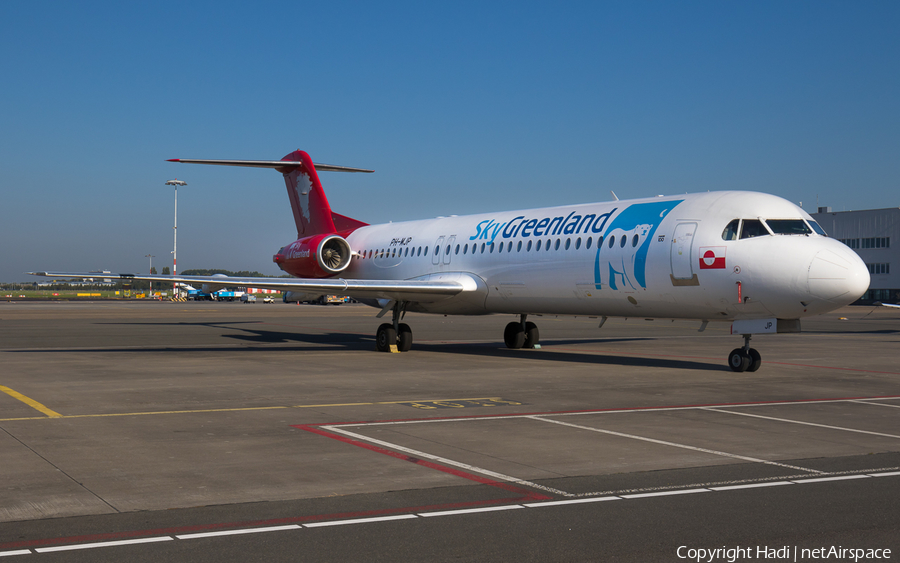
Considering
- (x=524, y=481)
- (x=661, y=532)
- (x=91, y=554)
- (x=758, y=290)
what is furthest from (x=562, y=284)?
(x=91, y=554)

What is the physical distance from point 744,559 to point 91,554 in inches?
166

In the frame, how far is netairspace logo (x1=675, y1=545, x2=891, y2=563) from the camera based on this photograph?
17.6 ft

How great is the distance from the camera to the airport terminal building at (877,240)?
8356 centimetres

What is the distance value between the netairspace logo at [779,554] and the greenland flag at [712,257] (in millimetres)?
11998

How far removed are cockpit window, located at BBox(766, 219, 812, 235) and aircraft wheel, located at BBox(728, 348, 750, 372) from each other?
9.08 ft

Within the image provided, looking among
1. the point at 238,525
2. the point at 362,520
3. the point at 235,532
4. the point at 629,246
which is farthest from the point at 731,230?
the point at 235,532

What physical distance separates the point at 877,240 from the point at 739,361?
77808 mm

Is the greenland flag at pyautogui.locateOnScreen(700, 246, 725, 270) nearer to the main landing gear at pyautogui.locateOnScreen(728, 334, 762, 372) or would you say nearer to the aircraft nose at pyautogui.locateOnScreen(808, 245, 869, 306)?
the aircraft nose at pyautogui.locateOnScreen(808, 245, 869, 306)

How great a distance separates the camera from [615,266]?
19.0 metres

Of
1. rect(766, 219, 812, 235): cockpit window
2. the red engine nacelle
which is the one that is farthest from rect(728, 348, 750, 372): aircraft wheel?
the red engine nacelle

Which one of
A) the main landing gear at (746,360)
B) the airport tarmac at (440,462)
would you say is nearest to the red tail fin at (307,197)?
the airport tarmac at (440,462)

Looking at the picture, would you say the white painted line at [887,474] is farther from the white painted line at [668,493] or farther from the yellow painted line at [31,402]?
the yellow painted line at [31,402]

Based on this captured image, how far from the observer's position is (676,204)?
18672 millimetres

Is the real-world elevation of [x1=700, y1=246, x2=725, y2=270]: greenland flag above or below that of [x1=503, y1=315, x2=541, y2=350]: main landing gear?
above
